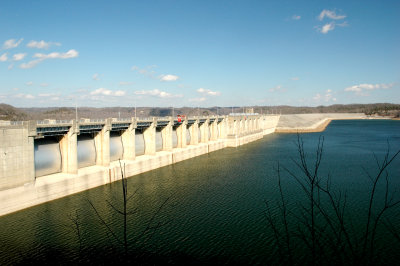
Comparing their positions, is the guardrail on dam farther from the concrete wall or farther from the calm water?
the calm water

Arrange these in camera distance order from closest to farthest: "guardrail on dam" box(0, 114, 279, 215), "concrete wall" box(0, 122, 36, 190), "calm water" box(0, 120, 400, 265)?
"calm water" box(0, 120, 400, 265), "concrete wall" box(0, 122, 36, 190), "guardrail on dam" box(0, 114, 279, 215)

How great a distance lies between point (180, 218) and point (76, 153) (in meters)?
17.1

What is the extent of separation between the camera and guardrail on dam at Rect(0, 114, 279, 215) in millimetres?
28906

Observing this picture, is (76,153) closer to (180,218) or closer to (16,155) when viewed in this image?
(16,155)

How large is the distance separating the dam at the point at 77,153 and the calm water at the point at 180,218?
1536 millimetres

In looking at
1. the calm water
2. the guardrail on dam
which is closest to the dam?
the guardrail on dam

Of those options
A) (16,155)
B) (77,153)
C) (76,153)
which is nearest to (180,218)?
(16,155)

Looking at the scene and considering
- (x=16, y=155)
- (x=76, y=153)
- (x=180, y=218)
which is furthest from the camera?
(x=76, y=153)

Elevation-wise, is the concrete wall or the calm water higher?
the concrete wall

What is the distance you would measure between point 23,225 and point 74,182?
9.40m

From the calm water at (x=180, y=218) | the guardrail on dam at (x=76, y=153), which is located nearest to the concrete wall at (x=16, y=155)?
the guardrail on dam at (x=76, y=153)

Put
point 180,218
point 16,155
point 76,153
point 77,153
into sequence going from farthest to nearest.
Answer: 1. point 77,153
2. point 76,153
3. point 16,155
4. point 180,218

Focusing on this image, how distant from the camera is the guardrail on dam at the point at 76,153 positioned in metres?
28.9

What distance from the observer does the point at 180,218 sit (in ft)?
89.2
